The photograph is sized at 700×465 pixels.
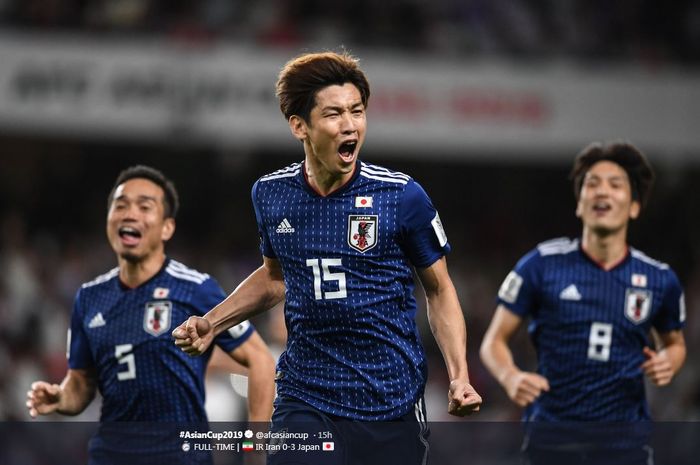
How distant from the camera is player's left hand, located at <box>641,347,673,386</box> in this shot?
18.2ft

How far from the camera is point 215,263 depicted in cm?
1270

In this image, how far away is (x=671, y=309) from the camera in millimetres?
5844

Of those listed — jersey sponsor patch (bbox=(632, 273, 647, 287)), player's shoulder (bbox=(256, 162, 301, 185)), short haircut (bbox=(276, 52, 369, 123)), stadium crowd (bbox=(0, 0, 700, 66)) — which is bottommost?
jersey sponsor patch (bbox=(632, 273, 647, 287))

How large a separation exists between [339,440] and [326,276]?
58cm

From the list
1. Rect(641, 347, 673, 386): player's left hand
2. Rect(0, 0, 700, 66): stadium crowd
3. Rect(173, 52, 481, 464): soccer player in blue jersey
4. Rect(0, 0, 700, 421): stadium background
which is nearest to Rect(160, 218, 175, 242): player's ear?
Rect(173, 52, 481, 464): soccer player in blue jersey

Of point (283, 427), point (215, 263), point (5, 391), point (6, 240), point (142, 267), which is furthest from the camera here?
point (215, 263)

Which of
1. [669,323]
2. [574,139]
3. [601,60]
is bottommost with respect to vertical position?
[669,323]

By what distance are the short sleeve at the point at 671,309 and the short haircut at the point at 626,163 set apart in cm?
47

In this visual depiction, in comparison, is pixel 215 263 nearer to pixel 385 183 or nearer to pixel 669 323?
pixel 669 323

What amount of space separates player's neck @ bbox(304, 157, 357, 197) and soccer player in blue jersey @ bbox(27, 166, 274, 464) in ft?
3.20

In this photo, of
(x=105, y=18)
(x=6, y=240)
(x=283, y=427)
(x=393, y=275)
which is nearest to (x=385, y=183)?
(x=393, y=275)

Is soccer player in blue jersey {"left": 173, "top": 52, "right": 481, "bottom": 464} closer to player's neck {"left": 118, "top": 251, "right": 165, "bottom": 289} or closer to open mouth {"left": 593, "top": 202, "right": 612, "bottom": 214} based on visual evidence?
player's neck {"left": 118, "top": 251, "right": 165, "bottom": 289}

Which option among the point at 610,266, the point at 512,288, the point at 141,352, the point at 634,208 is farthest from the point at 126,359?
the point at 634,208

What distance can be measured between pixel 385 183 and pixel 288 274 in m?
0.49
